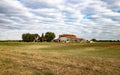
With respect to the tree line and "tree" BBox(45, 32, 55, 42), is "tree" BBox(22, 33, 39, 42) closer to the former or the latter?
the tree line

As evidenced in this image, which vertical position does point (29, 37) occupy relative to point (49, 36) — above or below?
below

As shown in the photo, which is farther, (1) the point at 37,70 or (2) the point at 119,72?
(1) the point at 37,70

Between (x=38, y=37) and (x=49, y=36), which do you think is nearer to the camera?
(x=49, y=36)

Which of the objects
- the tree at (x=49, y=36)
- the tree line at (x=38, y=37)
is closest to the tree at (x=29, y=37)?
the tree line at (x=38, y=37)

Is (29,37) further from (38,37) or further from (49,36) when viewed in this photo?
(49,36)

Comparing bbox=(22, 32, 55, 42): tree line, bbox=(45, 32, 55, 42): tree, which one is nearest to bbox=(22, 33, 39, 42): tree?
bbox=(22, 32, 55, 42): tree line

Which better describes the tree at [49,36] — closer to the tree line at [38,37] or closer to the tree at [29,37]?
the tree line at [38,37]

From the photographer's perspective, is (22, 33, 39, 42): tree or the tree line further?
(22, 33, 39, 42): tree

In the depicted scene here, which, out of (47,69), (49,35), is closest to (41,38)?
(49,35)

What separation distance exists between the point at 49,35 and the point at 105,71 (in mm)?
129128

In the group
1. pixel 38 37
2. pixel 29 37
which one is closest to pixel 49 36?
pixel 38 37

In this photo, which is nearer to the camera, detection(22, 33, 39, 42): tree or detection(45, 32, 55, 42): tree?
detection(45, 32, 55, 42): tree

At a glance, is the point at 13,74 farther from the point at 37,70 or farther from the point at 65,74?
the point at 65,74

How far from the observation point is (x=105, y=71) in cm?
1419
